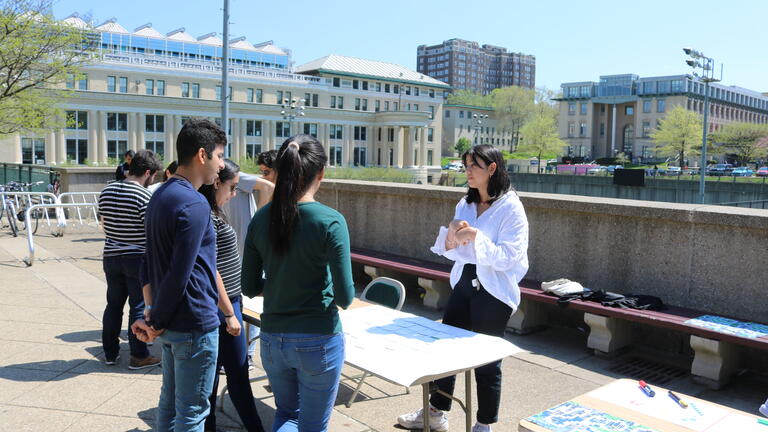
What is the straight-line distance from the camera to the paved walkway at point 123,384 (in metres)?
4.94

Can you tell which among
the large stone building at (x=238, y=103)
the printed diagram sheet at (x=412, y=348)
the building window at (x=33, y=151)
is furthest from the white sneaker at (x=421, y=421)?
the building window at (x=33, y=151)

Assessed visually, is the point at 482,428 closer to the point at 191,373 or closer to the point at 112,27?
the point at 191,373

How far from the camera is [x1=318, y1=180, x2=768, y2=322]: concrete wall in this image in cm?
645

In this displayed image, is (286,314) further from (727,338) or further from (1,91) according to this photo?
(1,91)

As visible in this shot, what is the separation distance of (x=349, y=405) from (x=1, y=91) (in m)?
19.7

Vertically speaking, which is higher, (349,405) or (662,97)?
(662,97)

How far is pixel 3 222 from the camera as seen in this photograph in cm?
1836

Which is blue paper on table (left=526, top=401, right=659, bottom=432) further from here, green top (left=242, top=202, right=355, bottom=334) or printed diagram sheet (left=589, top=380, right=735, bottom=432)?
green top (left=242, top=202, right=355, bottom=334)

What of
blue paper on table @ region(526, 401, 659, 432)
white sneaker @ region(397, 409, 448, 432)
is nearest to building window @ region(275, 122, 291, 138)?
white sneaker @ region(397, 409, 448, 432)

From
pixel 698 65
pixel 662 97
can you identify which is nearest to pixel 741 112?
pixel 662 97

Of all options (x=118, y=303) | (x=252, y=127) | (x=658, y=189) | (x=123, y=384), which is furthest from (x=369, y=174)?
(x=123, y=384)

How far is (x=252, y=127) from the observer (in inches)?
3804

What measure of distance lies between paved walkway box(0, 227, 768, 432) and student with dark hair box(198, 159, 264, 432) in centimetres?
51

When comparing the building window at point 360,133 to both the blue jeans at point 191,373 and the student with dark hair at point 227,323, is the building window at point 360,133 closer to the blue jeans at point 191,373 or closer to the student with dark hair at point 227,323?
the student with dark hair at point 227,323
